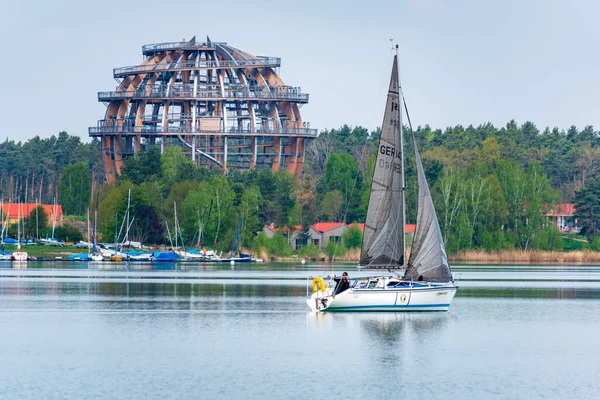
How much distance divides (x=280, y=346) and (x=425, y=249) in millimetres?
12304

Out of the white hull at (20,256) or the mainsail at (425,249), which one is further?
the white hull at (20,256)

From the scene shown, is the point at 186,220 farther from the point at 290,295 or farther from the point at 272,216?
the point at 290,295

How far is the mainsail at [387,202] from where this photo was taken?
59.2 meters

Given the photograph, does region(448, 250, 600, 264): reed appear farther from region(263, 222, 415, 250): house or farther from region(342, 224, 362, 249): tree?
region(263, 222, 415, 250): house

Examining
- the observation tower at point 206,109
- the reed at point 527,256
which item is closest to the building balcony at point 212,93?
the observation tower at point 206,109

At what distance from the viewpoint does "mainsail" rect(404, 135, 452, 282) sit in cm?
5931

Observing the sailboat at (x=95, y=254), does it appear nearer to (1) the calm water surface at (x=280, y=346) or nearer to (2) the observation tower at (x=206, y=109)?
(2) the observation tower at (x=206, y=109)

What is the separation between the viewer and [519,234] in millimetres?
152000

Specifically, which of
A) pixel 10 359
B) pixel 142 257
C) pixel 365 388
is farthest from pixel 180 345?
pixel 142 257

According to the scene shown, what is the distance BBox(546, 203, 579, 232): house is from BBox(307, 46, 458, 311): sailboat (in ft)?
350

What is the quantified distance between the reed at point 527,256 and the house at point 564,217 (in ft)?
52.7

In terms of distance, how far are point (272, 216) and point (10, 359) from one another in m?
114

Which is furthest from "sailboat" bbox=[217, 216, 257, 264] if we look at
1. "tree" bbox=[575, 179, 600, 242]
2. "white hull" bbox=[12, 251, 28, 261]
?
"tree" bbox=[575, 179, 600, 242]

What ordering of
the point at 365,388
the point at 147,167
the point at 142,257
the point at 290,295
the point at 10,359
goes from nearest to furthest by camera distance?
1. the point at 365,388
2. the point at 10,359
3. the point at 290,295
4. the point at 142,257
5. the point at 147,167
